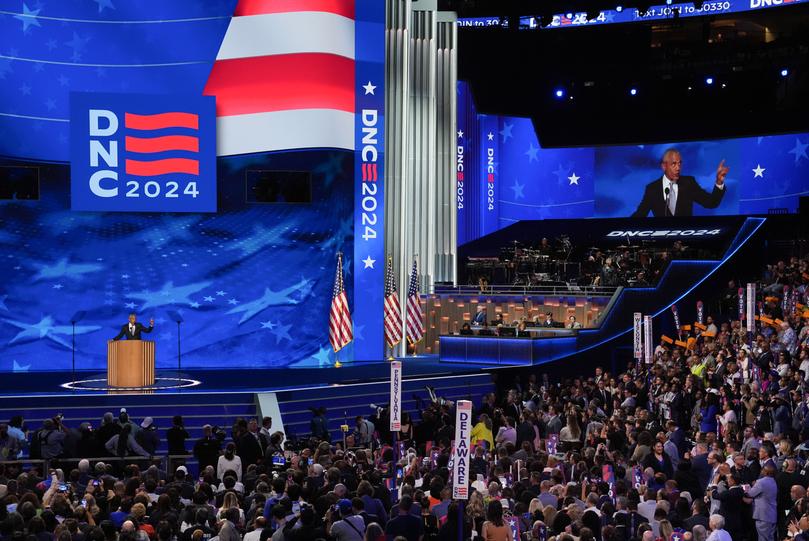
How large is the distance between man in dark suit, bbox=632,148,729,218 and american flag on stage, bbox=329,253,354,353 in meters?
13.4

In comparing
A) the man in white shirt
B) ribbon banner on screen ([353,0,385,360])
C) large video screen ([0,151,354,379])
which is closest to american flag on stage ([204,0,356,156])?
large video screen ([0,151,354,379])

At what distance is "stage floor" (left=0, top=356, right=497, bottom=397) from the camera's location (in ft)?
77.6

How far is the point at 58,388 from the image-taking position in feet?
78.4

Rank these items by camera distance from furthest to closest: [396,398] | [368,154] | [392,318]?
[392,318] < [368,154] < [396,398]

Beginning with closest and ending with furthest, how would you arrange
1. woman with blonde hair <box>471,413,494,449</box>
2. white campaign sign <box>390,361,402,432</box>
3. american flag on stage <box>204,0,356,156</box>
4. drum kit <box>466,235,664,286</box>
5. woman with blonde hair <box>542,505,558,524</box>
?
1. woman with blonde hair <box>542,505,558,524</box>
2. white campaign sign <box>390,361,402,432</box>
3. woman with blonde hair <box>471,413,494,449</box>
4. american flag on stage <box>204,0,356,156</box>
5. drum kit <box>466,235,664,286</box>

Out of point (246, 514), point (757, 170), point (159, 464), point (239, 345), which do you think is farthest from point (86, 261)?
point (757, 170)

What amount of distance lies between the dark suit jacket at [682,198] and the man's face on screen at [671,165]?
21 centimetres

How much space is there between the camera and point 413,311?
32531mm

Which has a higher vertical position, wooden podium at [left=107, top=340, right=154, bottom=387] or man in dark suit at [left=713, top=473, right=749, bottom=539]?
wooden podium at [left=107, top=340, right=154, bottom=387]

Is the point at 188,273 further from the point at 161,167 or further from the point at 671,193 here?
the point at 671,193

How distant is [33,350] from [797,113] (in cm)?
2330

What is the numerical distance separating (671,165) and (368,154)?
40.9 feet

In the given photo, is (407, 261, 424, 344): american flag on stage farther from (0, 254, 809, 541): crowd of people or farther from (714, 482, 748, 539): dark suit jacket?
(714, 482, 748, 539): dark suit jacket

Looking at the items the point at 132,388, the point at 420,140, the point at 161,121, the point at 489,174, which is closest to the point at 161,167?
the point at 161,121
